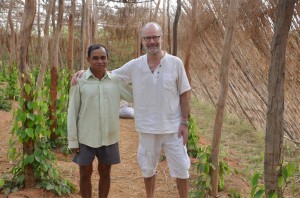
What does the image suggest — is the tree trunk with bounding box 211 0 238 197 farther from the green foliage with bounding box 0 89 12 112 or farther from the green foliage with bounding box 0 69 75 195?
the green foliage with bounding box 0 89 12 112

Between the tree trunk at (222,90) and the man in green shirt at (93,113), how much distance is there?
858 mm

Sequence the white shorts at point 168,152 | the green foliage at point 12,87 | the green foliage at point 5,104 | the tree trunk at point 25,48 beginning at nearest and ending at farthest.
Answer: the white shorts at point 168,152 < the tree trunk at point 25,48 < the green foliage at point 5,104 < the green foliage at point 12,87

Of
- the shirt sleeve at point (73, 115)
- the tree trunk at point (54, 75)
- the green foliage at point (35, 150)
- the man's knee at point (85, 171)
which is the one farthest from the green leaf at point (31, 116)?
the tree trunk at point (54, 75)

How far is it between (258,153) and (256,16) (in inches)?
72.1

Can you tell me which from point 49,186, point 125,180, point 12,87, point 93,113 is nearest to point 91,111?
point 93,113

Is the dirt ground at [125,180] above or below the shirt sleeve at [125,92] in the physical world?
below

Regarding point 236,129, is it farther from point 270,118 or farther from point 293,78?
point 270,118

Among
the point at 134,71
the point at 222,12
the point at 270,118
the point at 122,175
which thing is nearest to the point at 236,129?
the point at 222,12

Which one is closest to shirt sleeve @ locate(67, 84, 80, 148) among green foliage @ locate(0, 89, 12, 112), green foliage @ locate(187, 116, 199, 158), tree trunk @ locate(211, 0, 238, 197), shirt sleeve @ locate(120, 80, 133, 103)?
shirt sleeve @ locate(120, 80, 133, 103)

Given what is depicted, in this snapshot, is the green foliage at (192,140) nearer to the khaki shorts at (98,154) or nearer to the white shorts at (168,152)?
the white shorts at (168,152)

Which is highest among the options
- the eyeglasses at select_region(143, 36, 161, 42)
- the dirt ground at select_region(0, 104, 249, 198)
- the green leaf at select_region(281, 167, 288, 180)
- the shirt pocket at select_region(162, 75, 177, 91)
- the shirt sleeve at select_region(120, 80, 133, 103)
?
the eyeglasses at select_region(143, 36, 161, 42)

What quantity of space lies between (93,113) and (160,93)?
0.51 m

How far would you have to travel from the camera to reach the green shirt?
2.68 meters

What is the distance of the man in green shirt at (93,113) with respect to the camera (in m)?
2.68
